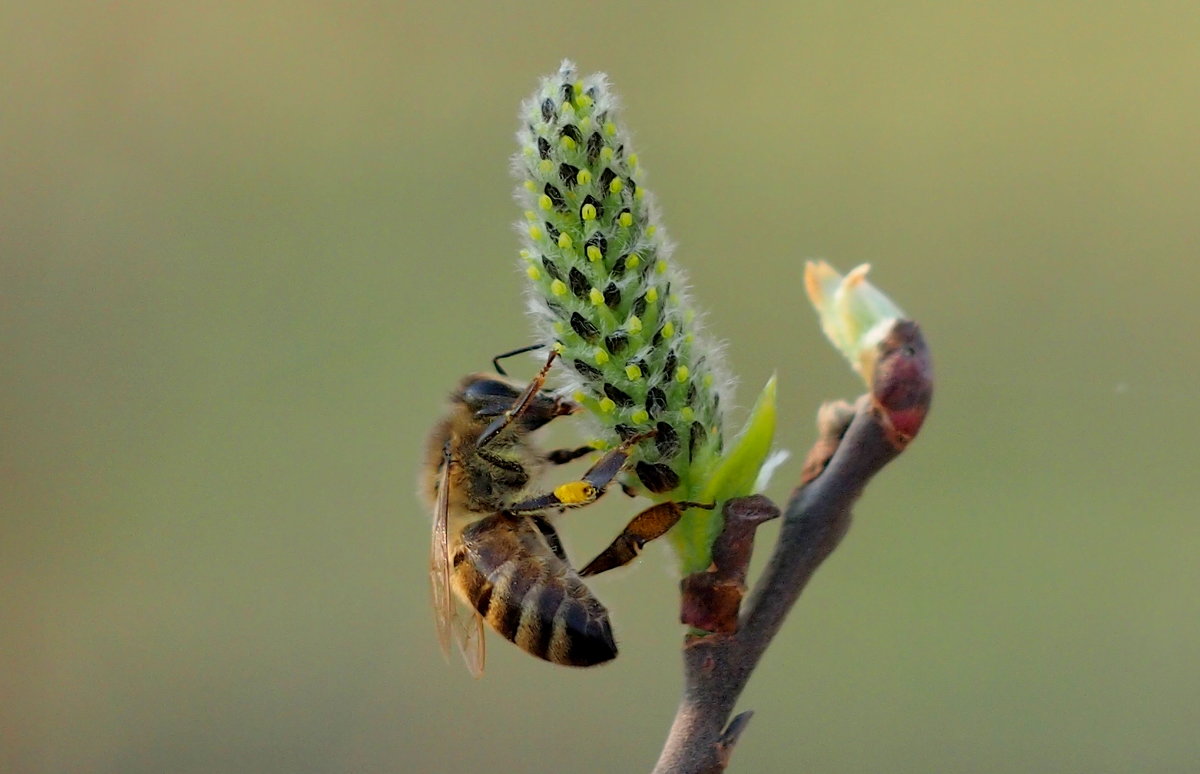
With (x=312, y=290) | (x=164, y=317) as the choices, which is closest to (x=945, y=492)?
(x=312, y=290)

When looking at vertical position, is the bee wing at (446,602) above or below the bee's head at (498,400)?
below

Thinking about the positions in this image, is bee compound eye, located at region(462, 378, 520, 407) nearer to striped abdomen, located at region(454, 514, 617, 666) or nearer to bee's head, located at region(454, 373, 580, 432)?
bee's head, located at region(454, 373, 580, 432)

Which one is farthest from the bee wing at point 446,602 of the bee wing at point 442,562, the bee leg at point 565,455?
the bee leg at point 565,455

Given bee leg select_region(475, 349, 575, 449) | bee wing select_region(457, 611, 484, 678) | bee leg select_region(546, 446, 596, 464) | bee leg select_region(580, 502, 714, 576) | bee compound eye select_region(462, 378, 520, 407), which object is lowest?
bee wing select_region(457, 611, 484, 678)

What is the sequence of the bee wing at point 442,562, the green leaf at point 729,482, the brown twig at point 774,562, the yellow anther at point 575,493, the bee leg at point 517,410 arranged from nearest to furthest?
1. the brown twig at point 774,562
2. the green leaf at point 729,482
3. the yellow anther at point 575,493
4. the bee leg at point 517,410
5. the bee wing at point 442,562

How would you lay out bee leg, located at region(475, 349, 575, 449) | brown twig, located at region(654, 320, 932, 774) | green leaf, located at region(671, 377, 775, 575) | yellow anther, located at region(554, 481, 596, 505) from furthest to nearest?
bee leg, located at region(475, 349, 575, 449) < yellow anther, located at region(554, 481, 596, 505) < green leaf, located at region(671, 377, 775, 575) < brown twig, located at region(654, 320, 932, 774)

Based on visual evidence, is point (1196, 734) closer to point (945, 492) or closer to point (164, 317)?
point (945, 492)

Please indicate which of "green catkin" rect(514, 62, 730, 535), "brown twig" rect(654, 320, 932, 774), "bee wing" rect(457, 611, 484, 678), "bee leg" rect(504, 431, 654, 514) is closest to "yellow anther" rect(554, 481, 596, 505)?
"bee leg" rect(504, 431, 654, 514)

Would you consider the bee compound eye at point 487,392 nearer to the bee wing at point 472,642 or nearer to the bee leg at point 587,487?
the bee leg at point 587,487

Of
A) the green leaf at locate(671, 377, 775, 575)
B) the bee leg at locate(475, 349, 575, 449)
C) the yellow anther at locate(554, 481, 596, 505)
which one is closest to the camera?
the green leaf at locate(671, 377, 775, 575)

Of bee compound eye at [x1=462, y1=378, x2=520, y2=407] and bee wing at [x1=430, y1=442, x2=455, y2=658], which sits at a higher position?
bee compound eye at [x1=462, y1=378, x2=520, y2=407]
